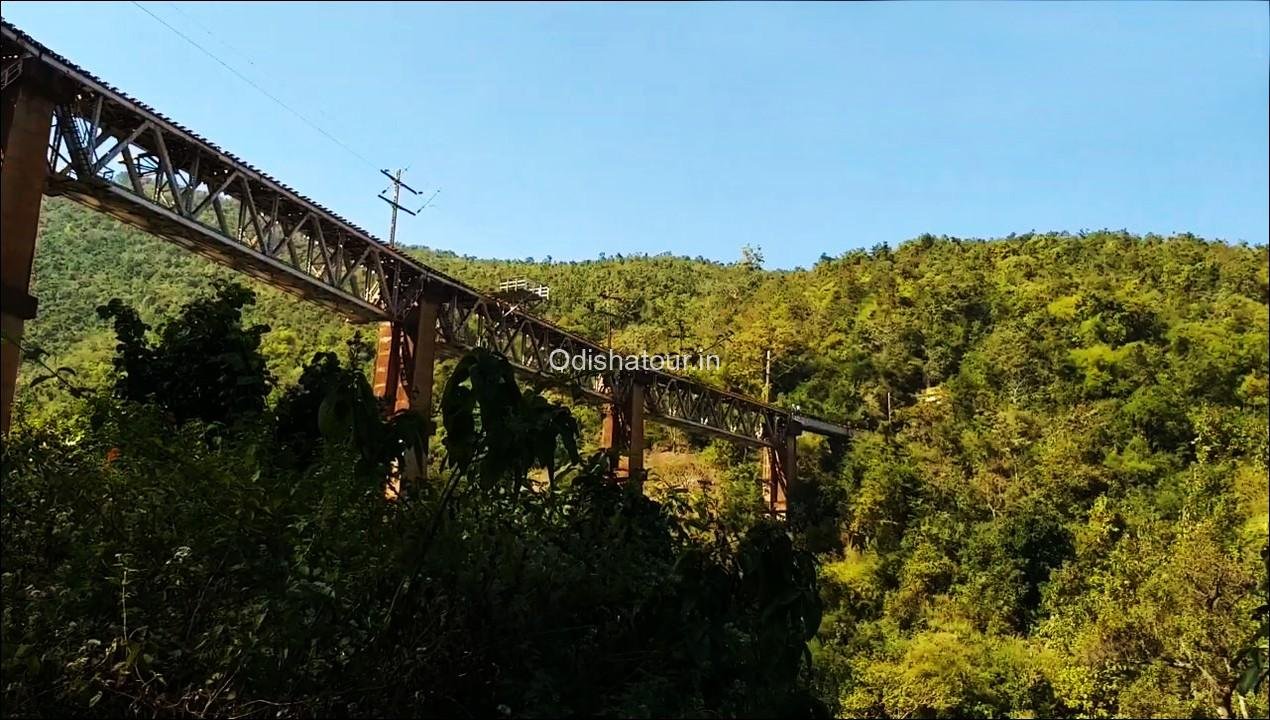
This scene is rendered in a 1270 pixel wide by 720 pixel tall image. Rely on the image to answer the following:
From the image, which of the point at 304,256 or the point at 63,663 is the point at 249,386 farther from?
the point at 63,663

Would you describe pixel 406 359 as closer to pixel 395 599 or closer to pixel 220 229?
pixel 220 229

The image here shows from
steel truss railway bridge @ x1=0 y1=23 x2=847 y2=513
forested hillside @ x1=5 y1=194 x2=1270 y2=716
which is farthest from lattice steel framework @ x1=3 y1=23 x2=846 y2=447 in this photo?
forested hillside @ x1=5 y1=194 x2=1270 y2=716

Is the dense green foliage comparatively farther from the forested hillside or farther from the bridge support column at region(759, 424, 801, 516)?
the bridge support column at region(759, 424, 801, 516)

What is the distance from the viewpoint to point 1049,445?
3031cm

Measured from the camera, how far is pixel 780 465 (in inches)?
1193

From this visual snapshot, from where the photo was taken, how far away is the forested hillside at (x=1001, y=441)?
21.7 m

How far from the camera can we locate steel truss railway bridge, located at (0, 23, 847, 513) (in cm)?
1016

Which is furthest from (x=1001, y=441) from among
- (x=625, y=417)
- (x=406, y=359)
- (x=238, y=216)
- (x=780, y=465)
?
(x=238, y=216)

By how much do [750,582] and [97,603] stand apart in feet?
9.32

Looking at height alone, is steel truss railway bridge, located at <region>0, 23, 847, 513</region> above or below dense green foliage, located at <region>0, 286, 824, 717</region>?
above

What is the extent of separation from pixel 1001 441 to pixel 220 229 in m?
25.2

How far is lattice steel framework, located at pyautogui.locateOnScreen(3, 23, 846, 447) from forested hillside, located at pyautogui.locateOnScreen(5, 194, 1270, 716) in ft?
12.8

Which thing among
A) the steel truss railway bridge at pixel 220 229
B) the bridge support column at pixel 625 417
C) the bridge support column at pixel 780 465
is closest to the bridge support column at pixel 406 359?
the steel truss railway bridge at pixel 220 229

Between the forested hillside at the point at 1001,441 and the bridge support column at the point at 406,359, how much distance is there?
3430 mm
